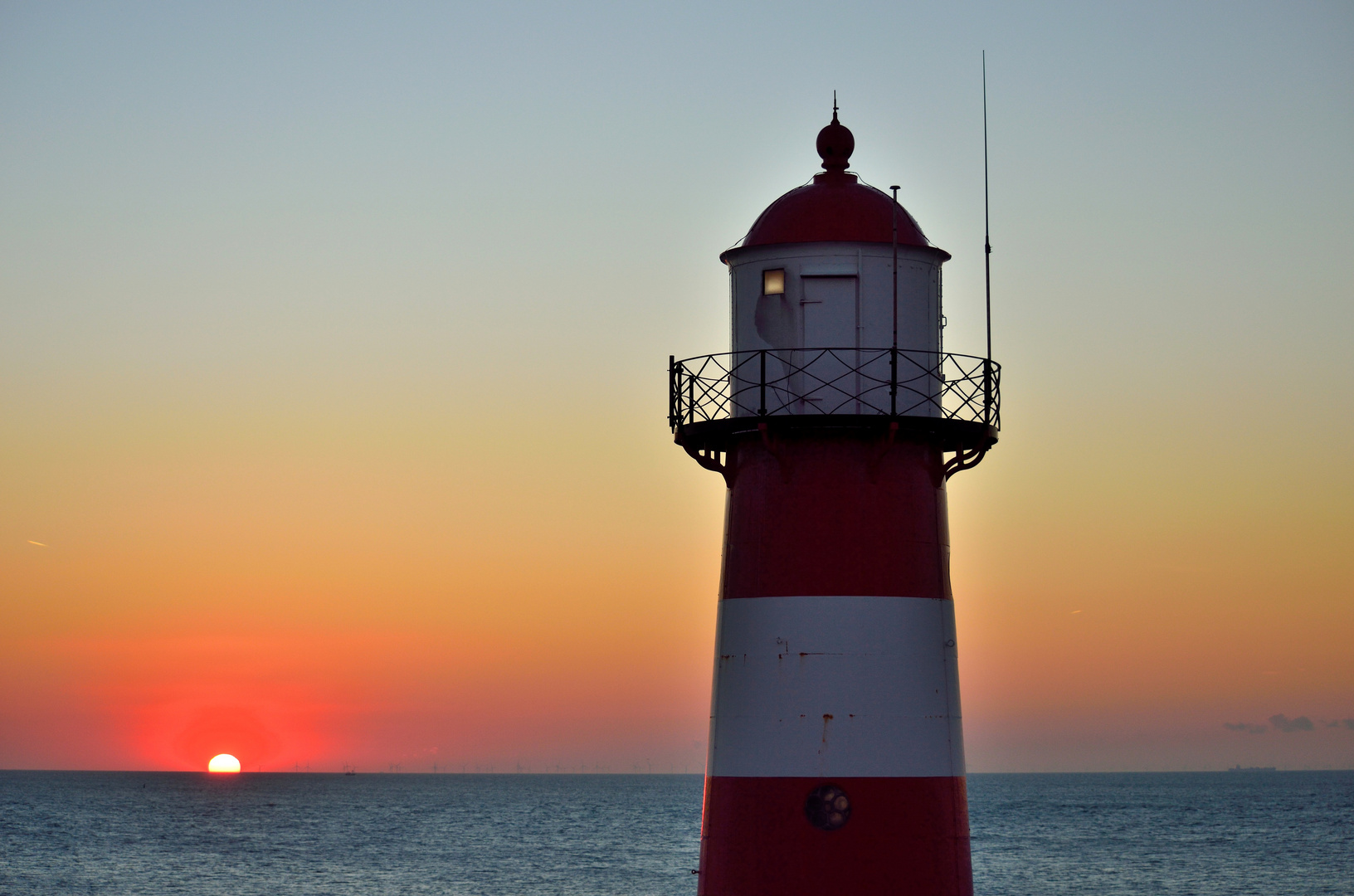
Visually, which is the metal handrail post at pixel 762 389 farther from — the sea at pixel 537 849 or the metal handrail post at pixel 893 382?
the sea at pixel 537 849

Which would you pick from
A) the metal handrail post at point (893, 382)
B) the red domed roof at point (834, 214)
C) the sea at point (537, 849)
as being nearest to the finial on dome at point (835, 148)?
the red domed roof at point (834, 214)

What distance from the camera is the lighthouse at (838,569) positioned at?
1650 centimetres

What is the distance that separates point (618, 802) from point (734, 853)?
562 feet

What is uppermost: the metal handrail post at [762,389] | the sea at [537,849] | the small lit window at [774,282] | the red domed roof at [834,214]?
the red domed roof at [834,214]

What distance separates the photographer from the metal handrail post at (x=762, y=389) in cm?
1688

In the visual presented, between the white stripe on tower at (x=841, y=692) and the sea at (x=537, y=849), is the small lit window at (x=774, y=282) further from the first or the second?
the sea at (x=537, y=849)

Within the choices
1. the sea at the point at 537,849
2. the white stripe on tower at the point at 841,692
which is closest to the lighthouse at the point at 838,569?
the white stripe on tower at the point at 841,692

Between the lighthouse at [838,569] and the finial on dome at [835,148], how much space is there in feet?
2.26

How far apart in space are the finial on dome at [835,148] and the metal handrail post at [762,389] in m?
2.68

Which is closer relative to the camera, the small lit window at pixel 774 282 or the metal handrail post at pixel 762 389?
the metal handrail post at pixel 762 389

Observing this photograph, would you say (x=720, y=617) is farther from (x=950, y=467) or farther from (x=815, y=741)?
(x=950, y=467)

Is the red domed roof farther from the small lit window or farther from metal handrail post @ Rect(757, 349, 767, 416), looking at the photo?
metal handrail post @ Rect(757, 349, 767, 416)

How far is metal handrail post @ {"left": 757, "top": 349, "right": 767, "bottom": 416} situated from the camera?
16875 millimetres

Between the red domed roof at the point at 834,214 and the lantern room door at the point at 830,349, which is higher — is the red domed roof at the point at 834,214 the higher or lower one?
the higher one
